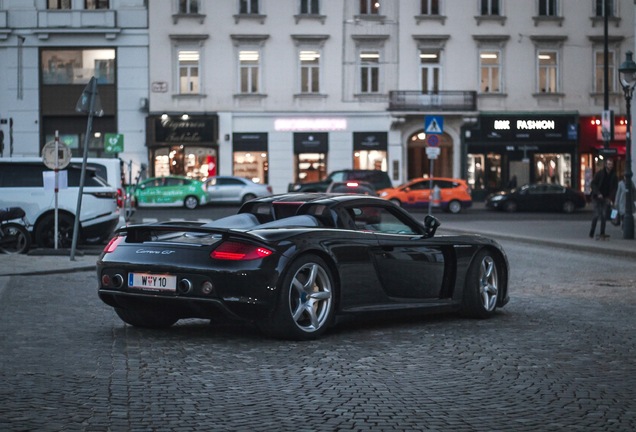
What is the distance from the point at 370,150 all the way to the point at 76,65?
14.0 m

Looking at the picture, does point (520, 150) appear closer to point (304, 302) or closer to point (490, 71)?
point (490, 71)

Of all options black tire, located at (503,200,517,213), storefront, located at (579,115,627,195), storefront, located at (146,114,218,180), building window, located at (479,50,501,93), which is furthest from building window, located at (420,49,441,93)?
storefront, located at (146,114,218,180)

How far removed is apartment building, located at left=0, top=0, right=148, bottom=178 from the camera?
53094mm

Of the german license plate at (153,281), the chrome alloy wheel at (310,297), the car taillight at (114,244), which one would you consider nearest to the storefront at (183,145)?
the car taillight at (114,244)

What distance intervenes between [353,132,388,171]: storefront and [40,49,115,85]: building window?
38.1 ft

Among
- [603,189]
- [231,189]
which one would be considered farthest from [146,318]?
[231,189]

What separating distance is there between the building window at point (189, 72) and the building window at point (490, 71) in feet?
43.9

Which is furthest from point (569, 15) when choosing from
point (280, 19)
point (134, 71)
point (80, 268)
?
point (80, 268)

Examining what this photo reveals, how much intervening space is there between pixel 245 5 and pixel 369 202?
45462mm

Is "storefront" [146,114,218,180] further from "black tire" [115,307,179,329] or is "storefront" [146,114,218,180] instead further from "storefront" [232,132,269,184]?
"black tire" [115,307,179,329]

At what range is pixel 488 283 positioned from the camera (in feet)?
36.8

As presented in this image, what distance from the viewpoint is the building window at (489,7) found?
5616 cm

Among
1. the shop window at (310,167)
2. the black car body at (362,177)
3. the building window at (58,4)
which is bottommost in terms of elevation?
the black car body at (362,177)

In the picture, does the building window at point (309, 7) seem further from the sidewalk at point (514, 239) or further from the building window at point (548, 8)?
the sidewalk at point (514, 239)
